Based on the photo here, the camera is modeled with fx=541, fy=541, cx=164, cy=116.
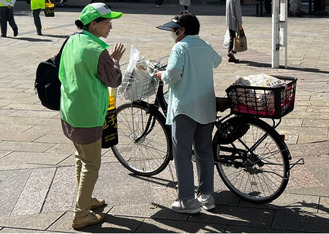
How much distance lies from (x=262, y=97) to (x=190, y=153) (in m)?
0.72

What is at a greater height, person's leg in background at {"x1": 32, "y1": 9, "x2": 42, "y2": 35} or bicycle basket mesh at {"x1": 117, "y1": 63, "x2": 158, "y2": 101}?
bicycle basket mesh at {"x1": 117, "y1": 63, "x2": 158, "y2": 101}

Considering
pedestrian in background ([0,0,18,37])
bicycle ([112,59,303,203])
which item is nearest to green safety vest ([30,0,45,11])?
pedestrian in background ([0,0,18,37])

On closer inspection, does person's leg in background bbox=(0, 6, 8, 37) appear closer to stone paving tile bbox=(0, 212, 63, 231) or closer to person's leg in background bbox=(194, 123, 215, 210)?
stone paving tile bbox=(0, 212, 63, 231)

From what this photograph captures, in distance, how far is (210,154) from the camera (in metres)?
4.45

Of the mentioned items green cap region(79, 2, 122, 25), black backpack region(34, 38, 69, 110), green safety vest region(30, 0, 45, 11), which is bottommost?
green safety vest region(30, 0, 45, 11)

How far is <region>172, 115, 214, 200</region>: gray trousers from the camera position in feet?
13.9

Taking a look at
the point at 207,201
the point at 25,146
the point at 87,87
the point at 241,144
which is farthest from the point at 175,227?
the point at 25,146

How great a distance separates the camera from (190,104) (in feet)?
13.6

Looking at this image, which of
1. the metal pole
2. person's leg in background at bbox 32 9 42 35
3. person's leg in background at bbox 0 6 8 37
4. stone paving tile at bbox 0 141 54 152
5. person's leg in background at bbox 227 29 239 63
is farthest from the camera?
person's leg in background at bbox 32 9 42 35

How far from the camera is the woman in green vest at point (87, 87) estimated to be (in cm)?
392

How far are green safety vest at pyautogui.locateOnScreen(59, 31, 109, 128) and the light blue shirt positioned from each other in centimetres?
54

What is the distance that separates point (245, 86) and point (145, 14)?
20.7 m

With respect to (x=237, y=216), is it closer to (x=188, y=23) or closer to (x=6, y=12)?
(x=188, y=23)

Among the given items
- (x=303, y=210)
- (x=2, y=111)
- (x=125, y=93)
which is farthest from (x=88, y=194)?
(x=2, y=111)
